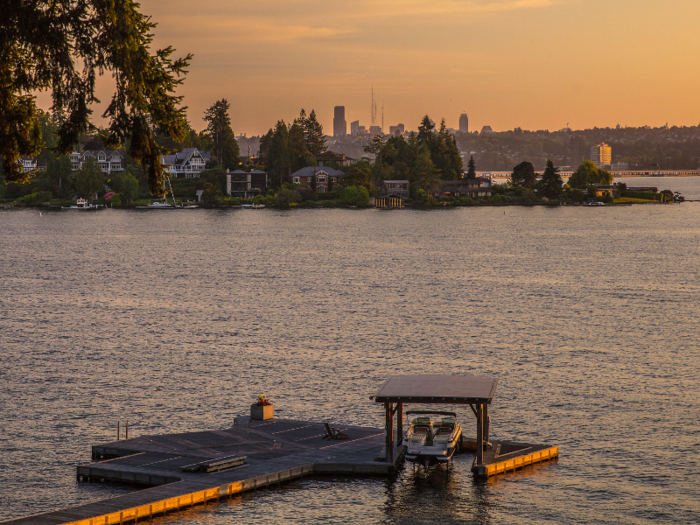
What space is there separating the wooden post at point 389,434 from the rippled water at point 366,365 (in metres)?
1.04

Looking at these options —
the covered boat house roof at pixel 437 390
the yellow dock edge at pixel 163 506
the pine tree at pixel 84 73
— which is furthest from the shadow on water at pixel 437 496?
the pine tree at pixel 84 73

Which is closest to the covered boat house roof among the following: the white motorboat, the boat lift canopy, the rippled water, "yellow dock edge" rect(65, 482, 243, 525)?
the boat lift canopy

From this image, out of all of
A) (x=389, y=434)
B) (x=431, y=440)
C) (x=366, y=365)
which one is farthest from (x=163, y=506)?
(x=366, y=365)

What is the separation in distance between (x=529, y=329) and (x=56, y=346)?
39925mm

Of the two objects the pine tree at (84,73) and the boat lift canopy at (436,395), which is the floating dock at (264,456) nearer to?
the boat lift canopy at (436,395)

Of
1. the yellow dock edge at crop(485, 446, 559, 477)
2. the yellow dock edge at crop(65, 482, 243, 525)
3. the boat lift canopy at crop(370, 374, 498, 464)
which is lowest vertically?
the yellow dock edge at crop(485, 446, 559, 477)

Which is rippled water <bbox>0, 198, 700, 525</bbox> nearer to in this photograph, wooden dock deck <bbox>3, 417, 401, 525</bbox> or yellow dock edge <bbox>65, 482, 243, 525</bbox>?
yellow dock edge <bbox>65, 482, 243, 525</bbox>

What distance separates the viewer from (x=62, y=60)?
19266mm

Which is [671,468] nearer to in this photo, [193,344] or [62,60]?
[62,60]

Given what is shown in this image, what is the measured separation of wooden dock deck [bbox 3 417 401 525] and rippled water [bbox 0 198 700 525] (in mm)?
686

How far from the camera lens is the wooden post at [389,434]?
119 ft

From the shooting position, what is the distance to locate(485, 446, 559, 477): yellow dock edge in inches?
1455

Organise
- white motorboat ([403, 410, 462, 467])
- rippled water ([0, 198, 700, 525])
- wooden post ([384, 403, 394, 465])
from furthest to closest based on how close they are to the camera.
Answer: white motorboat ([403, 410, 462, 467])
wooden post ([384, 403, 394, 465])
rippled water ([0, 198, 700, 525])

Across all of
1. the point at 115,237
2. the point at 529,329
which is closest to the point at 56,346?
the point at 529,329
